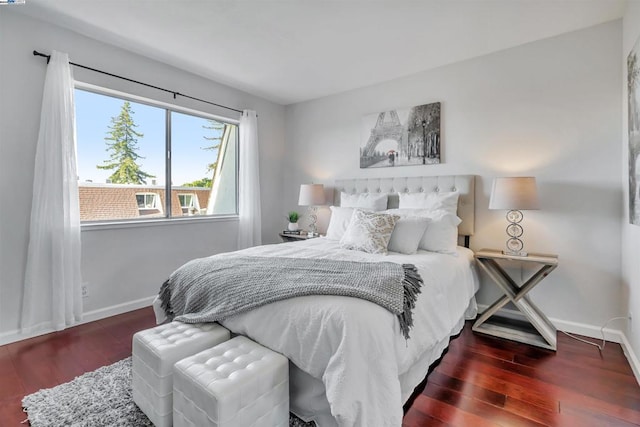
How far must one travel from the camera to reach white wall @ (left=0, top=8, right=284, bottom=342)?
2.38 m

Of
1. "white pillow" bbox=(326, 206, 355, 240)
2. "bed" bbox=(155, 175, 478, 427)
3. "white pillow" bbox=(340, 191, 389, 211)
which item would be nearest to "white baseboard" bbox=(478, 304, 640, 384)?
"bed" bbox=(155, 175, 478, 427)

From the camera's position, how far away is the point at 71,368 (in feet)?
6.66

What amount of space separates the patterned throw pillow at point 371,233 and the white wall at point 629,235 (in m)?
1.60

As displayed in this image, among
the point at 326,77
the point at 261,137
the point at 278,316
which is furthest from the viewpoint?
the point at 261,137

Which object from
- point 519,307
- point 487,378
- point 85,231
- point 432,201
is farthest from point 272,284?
point 85,231

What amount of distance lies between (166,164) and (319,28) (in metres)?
2.23

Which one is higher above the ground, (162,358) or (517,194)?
(517,194)

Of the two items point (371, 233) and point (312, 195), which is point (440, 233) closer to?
point (371, 233)

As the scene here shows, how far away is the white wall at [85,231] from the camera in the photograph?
2375 mm

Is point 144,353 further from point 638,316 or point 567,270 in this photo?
point 567,270

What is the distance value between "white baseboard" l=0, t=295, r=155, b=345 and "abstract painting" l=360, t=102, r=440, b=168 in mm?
2949

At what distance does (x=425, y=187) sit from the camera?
10.8ft

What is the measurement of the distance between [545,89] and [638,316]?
193 cm

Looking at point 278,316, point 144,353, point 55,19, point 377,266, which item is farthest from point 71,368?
point 55,19
